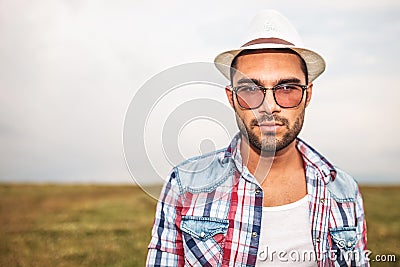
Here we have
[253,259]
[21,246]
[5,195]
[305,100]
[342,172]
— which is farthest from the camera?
[5,195]

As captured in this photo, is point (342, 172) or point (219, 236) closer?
point (219, 236)

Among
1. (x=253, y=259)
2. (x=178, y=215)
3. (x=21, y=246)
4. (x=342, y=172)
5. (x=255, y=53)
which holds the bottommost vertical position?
(x=21, y=246)

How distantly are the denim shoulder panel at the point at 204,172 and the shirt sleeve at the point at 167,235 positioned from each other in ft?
0.56

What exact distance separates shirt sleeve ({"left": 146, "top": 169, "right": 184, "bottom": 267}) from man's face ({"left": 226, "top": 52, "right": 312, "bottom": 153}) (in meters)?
0.88

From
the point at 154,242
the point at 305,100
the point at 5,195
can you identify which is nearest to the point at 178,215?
the point at 154,242

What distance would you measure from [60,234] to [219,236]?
710 centimetres

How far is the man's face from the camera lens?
393 centimetres

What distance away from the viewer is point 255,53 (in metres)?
4.09

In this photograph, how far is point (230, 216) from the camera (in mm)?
4020

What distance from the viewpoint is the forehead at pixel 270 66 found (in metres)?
3.98

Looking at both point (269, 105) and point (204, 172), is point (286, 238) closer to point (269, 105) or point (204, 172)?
point (204, 172)

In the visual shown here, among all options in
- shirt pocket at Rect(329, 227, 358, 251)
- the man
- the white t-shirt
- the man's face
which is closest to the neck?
the man

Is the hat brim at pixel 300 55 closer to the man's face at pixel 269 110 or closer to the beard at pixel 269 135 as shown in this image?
the man's face at pixel 269 110

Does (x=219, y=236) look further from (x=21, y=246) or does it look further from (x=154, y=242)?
(x=21, y=246)
